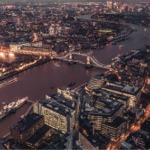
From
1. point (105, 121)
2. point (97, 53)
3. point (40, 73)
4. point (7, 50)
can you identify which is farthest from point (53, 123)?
point (7, 50)

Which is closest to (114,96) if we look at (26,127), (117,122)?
(117,122)

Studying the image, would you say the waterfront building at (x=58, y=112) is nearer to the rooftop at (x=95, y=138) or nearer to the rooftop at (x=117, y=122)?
the rooftop at (x=95, y=138)

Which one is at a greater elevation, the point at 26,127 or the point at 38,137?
the point at 26,127

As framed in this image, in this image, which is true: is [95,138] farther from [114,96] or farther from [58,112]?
[114,96]

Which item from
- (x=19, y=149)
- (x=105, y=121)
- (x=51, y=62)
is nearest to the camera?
(x=19, y=149)

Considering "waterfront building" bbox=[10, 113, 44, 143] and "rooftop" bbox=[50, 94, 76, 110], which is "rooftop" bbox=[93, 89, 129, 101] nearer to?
"rooftop" bbox=[50, 94, 76, 110]

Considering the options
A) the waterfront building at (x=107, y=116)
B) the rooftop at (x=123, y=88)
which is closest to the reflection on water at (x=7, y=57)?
the rooftop at (x=123, y=88)

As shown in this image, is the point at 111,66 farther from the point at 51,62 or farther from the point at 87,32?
the point at 87,32

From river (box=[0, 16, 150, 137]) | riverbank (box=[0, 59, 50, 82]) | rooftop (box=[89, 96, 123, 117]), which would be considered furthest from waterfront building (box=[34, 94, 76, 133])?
riverbank (box=[0, 59, 50, 82])
